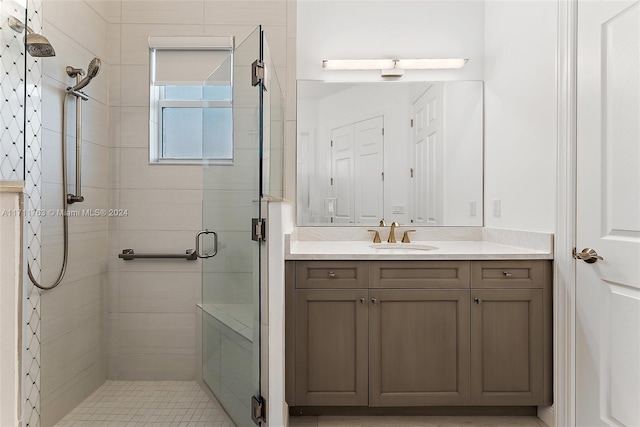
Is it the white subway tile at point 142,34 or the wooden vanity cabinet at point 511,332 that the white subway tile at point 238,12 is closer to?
the white subway tile at point 142,34

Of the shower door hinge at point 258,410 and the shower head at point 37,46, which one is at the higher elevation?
the shower head at point 37,46

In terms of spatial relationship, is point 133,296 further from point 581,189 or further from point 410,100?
point 581,189

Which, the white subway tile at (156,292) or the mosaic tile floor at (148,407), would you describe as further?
the white subway tile at (156,292)

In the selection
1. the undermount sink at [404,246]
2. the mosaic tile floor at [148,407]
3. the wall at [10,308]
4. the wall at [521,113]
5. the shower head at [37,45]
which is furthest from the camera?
the undermount sink at [404,246]

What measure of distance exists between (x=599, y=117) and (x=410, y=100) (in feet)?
3.90

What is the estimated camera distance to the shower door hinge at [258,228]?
1.74 metres

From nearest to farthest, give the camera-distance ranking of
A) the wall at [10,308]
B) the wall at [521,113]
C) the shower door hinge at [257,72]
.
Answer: the wall at [10,308]
the shower door hinge at [257,72]
the wall at [521,113]

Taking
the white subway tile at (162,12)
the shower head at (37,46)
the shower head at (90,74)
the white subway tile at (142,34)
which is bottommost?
the shower head at (37,46)

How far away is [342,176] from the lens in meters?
2.71

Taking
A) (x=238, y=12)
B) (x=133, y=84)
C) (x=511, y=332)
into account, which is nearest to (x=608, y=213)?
(x=511, y=332)

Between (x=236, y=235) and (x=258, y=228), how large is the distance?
16 centimetres

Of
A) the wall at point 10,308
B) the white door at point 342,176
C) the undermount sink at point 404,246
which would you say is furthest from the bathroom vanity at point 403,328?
the wall at point 10,308

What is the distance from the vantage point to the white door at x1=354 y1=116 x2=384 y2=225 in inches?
107

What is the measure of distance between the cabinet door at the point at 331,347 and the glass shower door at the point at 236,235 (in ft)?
1.05
